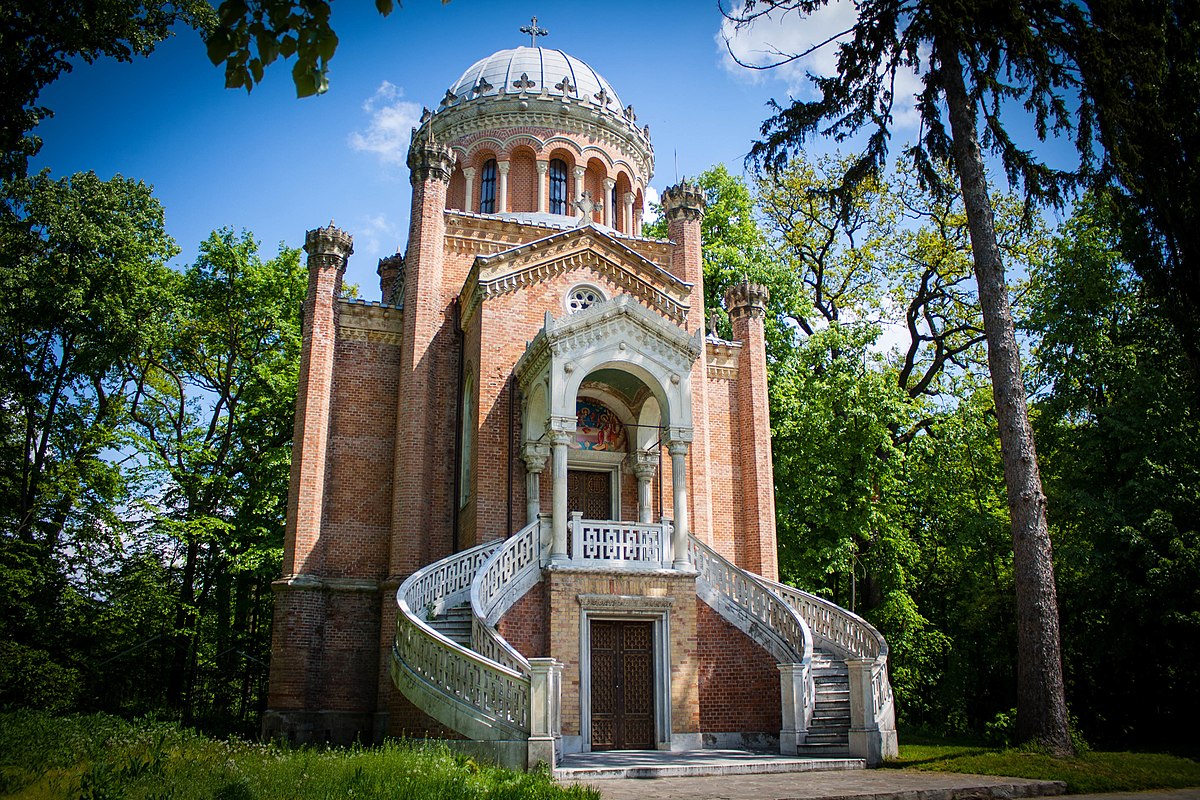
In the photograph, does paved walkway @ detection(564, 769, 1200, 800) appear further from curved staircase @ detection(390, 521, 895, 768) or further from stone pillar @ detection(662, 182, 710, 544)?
stone pillar @ detection(662, 182, 710, 544)

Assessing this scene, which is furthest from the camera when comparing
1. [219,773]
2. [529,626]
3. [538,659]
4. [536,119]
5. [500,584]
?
[536,119]

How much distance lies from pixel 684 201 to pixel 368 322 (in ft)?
29.2

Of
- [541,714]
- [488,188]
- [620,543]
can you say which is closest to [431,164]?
[488,188]

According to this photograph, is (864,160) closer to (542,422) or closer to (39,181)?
(542,422)

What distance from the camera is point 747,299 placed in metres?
24.2

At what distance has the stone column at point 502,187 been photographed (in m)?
27.7

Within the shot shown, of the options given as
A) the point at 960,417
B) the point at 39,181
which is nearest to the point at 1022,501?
the point at 960,417

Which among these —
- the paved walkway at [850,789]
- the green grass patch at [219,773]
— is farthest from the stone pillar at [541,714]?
the green grass patch at [219,773]

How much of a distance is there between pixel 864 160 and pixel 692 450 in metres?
7.70

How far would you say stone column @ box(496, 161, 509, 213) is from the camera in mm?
27656

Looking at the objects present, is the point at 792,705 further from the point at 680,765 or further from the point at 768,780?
the point at 768,780

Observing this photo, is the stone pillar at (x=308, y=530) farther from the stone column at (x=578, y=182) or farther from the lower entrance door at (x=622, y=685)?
the stone column at (x=578, y=182)

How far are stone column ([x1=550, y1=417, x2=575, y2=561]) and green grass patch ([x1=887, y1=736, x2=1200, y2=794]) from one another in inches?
279

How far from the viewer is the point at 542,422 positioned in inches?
790
